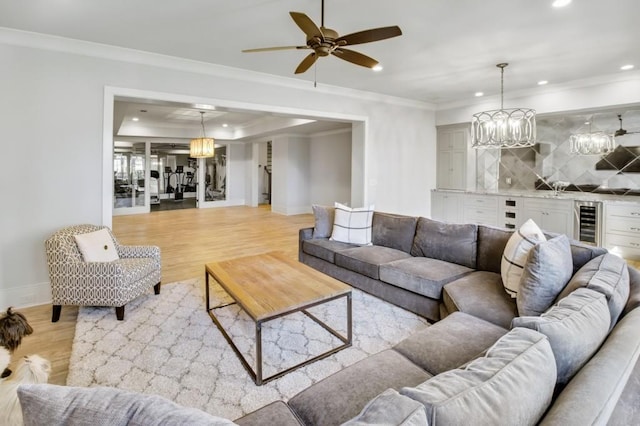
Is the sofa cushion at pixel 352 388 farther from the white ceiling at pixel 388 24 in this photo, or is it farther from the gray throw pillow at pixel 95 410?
the white ceiling at pixel 388 24

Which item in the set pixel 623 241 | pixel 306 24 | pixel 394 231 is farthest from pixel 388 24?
pixel 623 241

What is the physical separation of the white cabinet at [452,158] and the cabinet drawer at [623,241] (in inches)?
98.4

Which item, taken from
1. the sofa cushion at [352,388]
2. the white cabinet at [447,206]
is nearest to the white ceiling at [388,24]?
the white cabinet at [447,206]

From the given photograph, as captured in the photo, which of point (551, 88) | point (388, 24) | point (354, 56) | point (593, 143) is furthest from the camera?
point (593, 143)

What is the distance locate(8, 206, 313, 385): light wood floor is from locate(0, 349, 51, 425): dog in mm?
888

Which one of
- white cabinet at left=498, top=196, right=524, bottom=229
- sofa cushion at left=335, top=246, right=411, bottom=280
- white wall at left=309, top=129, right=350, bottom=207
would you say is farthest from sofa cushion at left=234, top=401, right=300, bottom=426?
white wall at left=309, top=129, right=350, bottom=207

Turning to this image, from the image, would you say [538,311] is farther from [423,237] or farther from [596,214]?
[596,214]

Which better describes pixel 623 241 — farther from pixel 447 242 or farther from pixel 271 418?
pixel 271 418

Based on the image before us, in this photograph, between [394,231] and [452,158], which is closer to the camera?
[394,231]

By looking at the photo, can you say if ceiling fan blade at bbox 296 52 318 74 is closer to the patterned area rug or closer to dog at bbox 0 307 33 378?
the patterned area rug

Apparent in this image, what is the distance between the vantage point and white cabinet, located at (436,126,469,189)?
268 inches

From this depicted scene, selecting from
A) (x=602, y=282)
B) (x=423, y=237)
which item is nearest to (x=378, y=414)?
(x=602, y=282)

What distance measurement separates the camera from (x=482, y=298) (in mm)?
2365

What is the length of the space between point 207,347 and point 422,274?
6.10 ft
